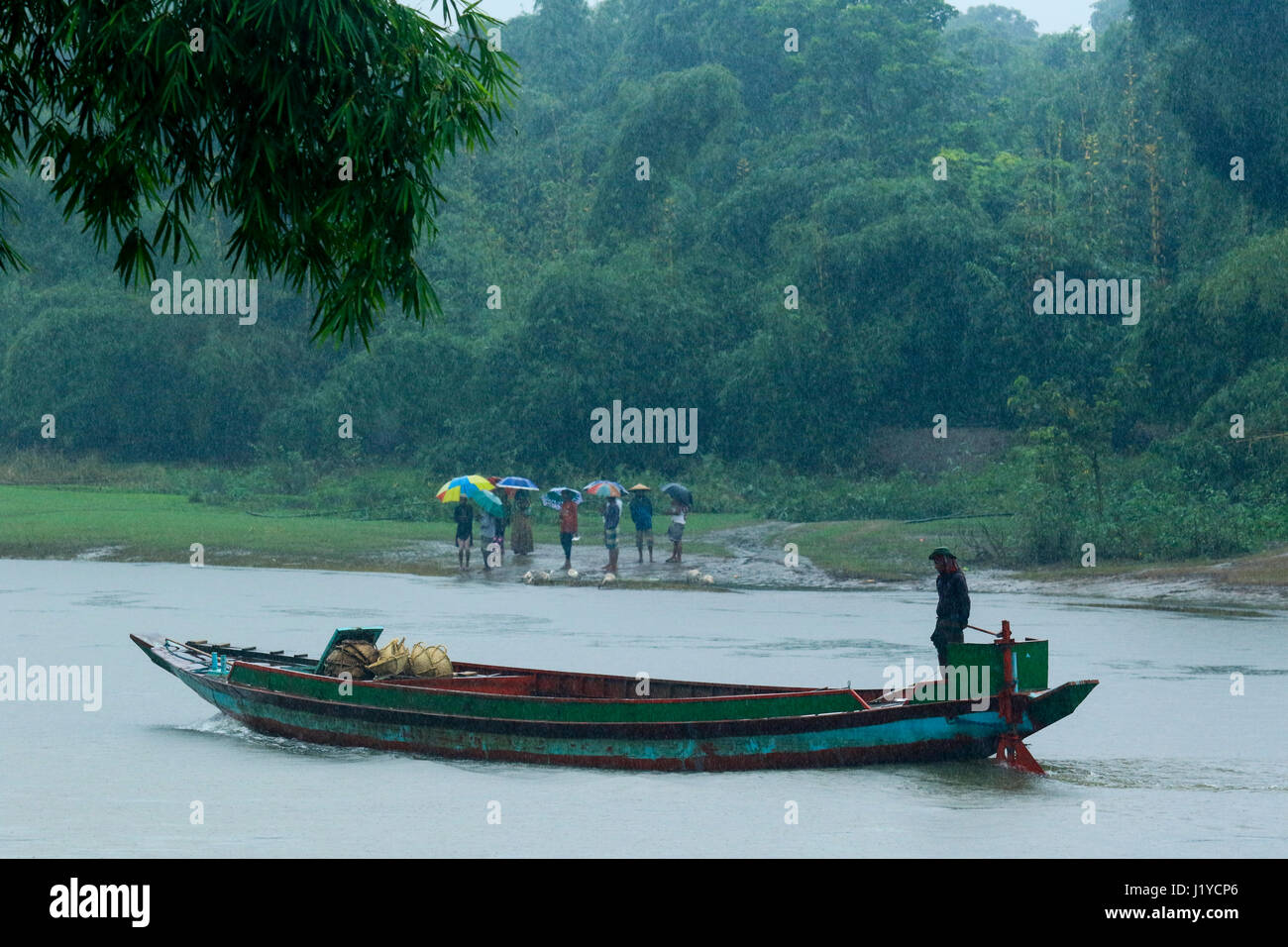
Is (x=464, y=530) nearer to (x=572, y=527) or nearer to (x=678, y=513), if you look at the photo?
(x=572, y=527)

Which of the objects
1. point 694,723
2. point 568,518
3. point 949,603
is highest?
point 568,518

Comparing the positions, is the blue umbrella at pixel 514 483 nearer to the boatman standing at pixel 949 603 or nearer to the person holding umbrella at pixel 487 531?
the person holding umbrella at pixel 487 531

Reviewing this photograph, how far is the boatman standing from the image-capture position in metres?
17.0

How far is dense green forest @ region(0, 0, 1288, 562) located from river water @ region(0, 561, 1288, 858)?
1180 centimetres

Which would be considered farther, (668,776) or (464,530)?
(464,530)

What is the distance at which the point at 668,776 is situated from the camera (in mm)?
16109

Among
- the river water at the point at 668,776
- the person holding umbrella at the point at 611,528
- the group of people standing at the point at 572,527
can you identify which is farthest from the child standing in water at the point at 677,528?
the river water at the point at 668,776

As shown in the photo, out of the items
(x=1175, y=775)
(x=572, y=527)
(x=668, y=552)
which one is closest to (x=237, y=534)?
(x=572, y=527)

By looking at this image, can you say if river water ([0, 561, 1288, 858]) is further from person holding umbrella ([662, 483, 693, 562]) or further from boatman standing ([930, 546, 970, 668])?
person holding umbrella ([662, 483, 693, 562])

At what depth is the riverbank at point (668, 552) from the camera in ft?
108

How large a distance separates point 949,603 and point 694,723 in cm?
309

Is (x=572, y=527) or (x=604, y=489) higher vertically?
(x=604, y=489)

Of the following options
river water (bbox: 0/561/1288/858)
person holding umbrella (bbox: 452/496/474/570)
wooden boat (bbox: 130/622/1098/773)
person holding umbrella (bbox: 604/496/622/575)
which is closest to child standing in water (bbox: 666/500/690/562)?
person holding umbrella (bbox: 604/496/622/575)
